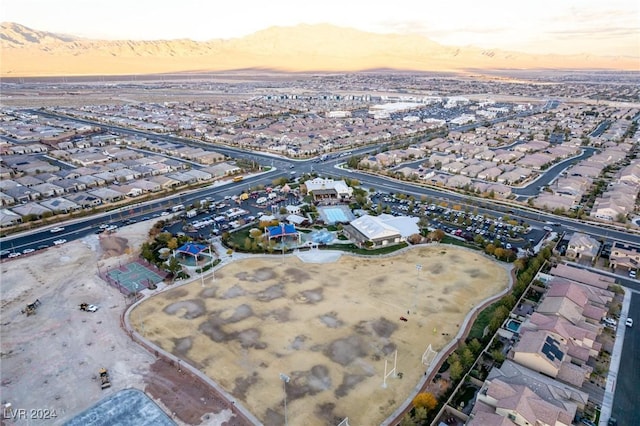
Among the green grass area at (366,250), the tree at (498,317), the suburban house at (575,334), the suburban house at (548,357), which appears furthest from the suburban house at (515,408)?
the green grass area at (366,250)

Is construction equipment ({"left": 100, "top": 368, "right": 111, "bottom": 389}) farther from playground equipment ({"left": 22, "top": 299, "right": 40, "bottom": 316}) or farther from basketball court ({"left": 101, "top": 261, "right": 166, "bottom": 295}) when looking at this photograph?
playground equipment ({"left": 22, "top": 299, "right": 40, "bottom": 316})

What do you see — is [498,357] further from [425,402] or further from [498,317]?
[425,402]

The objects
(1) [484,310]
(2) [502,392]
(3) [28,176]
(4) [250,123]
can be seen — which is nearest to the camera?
(2) [502,392]

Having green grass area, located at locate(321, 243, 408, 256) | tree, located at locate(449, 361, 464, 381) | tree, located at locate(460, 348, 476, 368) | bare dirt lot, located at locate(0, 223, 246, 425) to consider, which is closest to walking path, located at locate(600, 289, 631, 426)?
tree, located at locate(460, 348, 476, 368)

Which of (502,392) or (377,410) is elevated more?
(502,392)

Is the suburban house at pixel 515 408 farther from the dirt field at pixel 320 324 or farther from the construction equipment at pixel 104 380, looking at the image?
the construction equipment at pixel 104 380

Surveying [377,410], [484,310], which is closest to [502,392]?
[377,410]

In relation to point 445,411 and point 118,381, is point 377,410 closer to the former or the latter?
point 445,411
